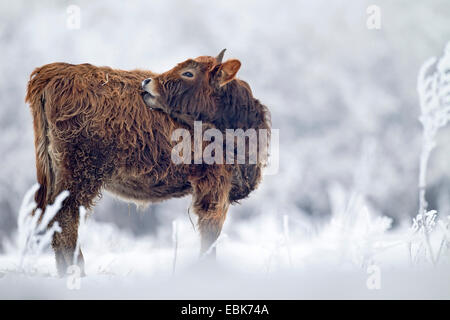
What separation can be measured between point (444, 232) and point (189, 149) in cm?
202

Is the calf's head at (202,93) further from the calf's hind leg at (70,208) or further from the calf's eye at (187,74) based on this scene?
the calf's hind leg at (70,208)

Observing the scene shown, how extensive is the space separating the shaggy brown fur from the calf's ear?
0.12 meters

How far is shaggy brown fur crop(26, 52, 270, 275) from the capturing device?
3736 mm

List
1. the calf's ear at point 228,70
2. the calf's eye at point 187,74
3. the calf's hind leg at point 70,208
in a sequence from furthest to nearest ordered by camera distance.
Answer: the calf's eye at point 187,74
the calf's ear at point 228,70
the calf's hind leg at point 70,208

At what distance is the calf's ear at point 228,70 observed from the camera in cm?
396

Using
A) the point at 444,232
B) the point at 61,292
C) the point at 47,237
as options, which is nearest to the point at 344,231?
the point at 444,232

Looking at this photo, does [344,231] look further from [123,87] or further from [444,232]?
[123,87]

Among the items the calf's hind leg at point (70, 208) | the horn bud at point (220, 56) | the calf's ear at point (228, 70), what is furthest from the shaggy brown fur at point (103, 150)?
the horn bud at point (220, 56)

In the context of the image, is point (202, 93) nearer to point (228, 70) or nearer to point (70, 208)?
point (228, 70)

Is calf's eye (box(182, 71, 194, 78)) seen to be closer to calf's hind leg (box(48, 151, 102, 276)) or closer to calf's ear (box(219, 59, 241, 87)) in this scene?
calf's ear (box(219, 59, 241, 87))

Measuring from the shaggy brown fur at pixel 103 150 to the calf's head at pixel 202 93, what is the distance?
0.03m

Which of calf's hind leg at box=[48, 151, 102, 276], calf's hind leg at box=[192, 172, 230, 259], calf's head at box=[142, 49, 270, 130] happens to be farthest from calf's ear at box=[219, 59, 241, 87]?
calf's hind leg at box=[48, 151, 102, 276]

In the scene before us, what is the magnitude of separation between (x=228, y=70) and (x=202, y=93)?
0.95 feet

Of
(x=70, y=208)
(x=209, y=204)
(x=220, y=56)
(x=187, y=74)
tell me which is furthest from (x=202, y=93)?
(x=70, y=208)
